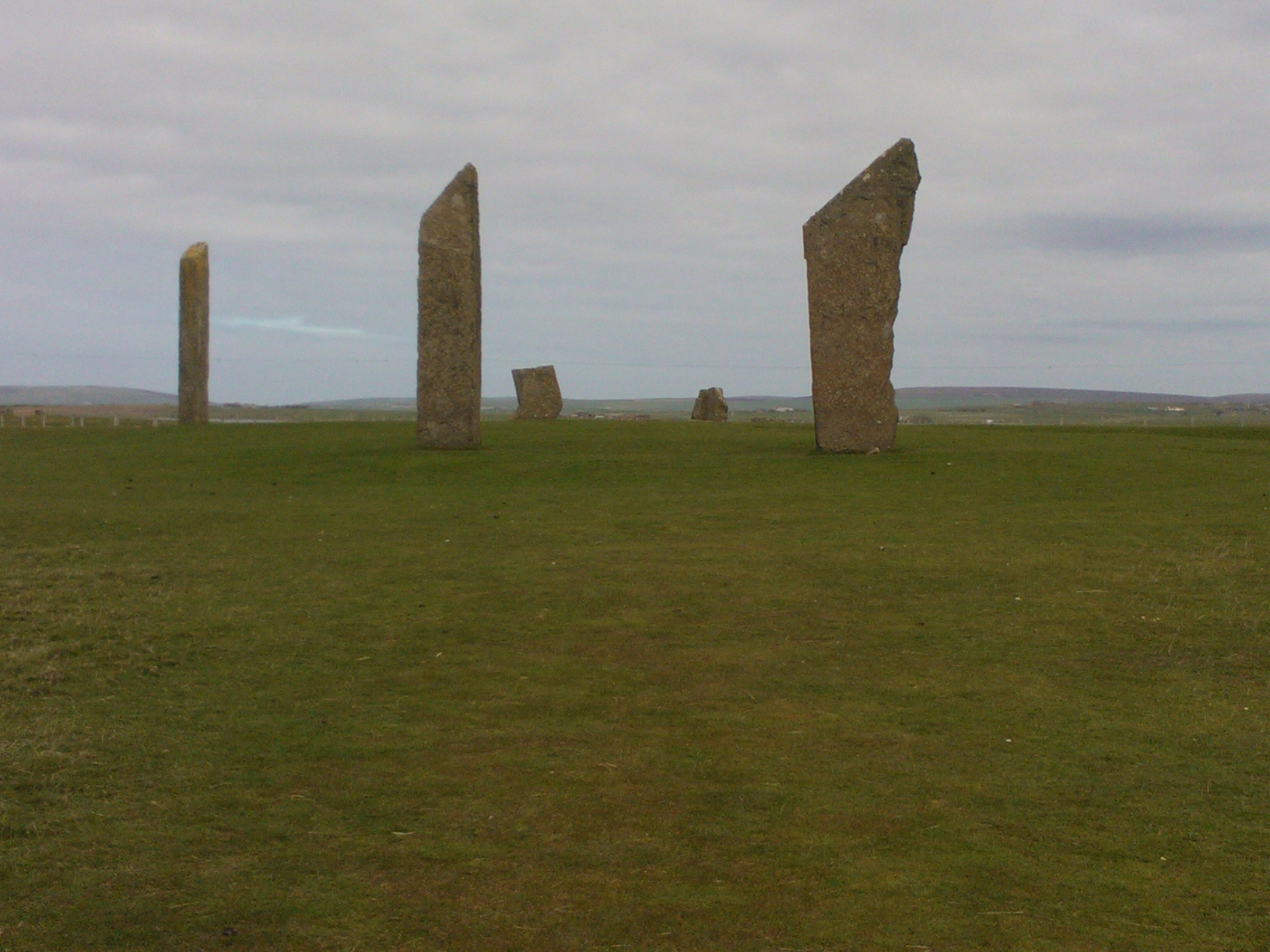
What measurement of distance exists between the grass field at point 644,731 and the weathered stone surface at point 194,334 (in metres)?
16.8

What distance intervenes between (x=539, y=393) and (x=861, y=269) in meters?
15.8

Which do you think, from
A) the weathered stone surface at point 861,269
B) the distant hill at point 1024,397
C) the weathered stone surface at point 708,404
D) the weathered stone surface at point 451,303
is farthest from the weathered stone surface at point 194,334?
the distant hill at point 1024,397

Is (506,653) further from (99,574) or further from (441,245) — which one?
(441,245)

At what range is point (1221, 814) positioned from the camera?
4.65m

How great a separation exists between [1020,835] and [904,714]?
1526mm

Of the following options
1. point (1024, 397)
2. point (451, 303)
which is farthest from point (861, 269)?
point (1024, 397)

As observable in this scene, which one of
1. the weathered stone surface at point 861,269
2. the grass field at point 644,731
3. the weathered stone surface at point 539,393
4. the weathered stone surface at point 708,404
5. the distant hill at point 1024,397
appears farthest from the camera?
the distant hill at point 1024,397

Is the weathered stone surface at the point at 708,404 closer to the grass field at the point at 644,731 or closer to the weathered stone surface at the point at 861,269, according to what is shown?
the weathered stone surface at the point at 861,269

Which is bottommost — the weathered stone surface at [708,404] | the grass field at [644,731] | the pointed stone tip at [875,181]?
the grass field at [644,731]

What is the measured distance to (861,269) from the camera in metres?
17.6

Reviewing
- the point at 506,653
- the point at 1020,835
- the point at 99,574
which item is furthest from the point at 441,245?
the point at 1020,835

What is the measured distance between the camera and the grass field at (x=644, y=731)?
3951mm

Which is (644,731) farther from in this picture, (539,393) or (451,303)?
(539,393)

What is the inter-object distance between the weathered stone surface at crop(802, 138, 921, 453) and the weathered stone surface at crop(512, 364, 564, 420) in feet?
49.0
